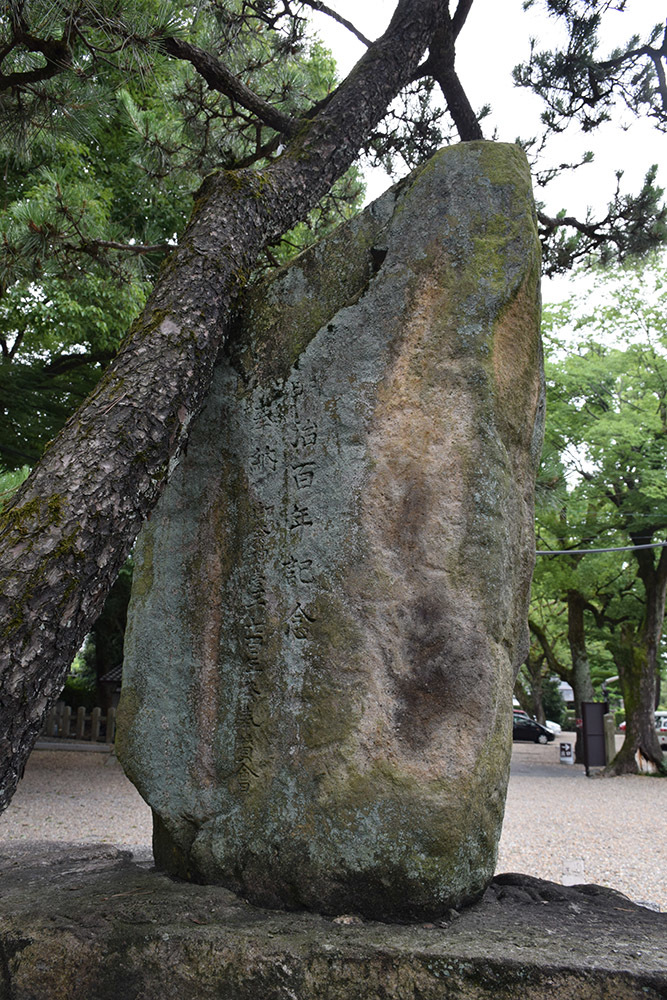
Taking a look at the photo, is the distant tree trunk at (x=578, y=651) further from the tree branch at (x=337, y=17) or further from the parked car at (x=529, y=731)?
the tree branch at (x=337, y=17)

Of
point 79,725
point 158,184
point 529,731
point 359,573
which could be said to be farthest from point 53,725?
point 529,731

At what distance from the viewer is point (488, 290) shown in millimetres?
3084

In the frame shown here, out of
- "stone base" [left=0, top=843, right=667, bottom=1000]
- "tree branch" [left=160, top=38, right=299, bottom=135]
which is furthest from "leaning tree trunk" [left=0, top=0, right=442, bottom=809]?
"tree branch" [left=160, top=38, right=299, bottom=135]

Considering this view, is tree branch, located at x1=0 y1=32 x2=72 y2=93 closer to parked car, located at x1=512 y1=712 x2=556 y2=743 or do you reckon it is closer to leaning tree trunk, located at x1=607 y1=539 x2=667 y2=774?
leaning tree trunk, located at x1=607 y1=539 x2=667 y2=774

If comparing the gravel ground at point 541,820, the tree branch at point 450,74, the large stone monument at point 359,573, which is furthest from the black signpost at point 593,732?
the large stone monument at point 359,573

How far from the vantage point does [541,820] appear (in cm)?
937

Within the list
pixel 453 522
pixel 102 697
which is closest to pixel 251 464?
pixel 453 522

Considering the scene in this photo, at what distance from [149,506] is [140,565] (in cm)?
67

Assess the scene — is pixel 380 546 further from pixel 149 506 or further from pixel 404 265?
pixel 404 265

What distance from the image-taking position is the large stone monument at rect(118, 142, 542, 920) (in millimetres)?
2768

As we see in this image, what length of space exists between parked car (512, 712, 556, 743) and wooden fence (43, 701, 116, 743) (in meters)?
13.6

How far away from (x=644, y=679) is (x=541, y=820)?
221 inches

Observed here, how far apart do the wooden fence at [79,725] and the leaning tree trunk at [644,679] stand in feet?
31.5

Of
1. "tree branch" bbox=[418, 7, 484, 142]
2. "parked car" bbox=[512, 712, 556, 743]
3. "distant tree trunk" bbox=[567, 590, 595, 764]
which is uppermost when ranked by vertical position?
"tree branch" bbox=[418, 7, 484, 142]
